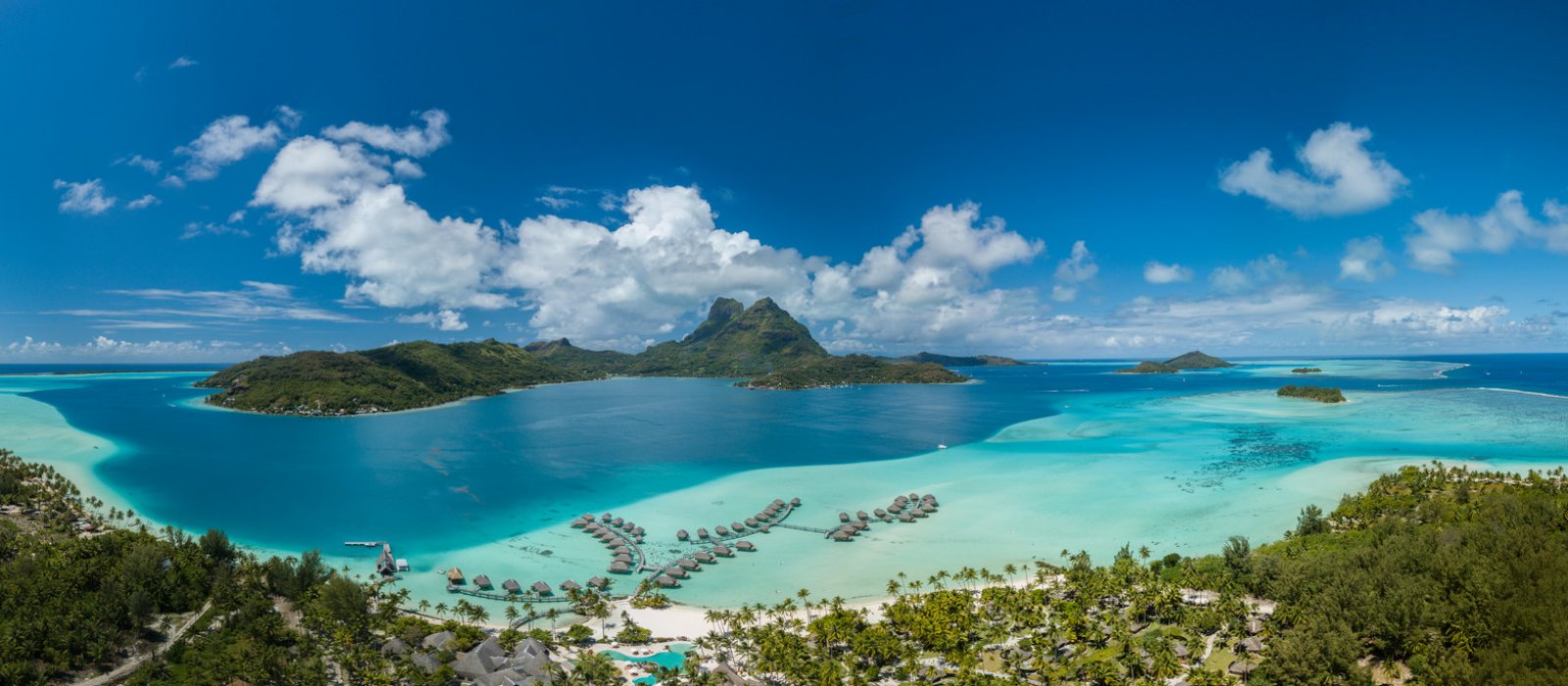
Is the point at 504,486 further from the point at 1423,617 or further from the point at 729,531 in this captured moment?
the point at 1423,617

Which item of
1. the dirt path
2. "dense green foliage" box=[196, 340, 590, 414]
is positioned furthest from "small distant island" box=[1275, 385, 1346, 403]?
"dense green foliage" box=[196, 340, 590, 414]

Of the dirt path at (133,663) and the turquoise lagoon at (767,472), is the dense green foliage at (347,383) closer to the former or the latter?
the turquoise lagoon at (767,472)

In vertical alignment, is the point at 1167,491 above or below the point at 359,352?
below

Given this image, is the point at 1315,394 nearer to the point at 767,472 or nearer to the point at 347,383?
the point at 767,472

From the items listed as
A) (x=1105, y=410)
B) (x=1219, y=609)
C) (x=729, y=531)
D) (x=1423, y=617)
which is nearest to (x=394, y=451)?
(x=729, y=531)

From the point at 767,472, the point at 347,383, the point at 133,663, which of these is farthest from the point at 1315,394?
the point at 347,383

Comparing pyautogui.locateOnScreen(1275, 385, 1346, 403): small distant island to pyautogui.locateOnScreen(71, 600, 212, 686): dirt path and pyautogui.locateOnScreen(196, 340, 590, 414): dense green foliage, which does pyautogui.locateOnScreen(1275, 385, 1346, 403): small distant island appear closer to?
pyautogui.locateOnScreen(71, 600, 212, 686): dirt path

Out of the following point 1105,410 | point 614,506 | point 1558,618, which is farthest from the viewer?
point 1105,410
